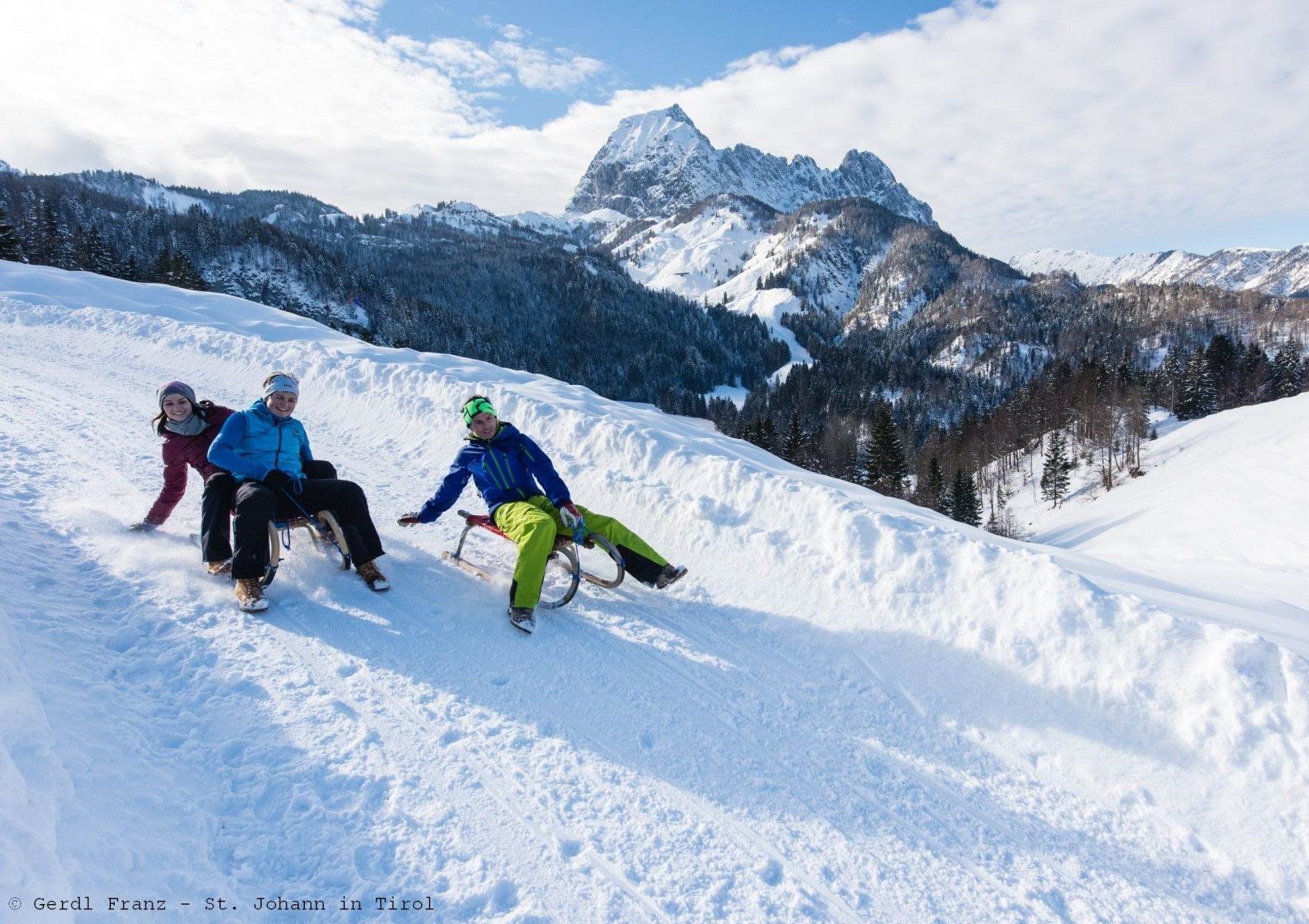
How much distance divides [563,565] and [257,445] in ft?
9.22

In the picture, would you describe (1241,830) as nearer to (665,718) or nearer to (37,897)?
(665,718)

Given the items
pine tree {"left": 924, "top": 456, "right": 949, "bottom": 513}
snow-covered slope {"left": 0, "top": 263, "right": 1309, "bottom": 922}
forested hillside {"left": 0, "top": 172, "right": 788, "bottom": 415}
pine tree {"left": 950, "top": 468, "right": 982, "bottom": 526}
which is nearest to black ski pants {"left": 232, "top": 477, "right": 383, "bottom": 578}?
snow-covered slope {"left": 0, "top": 263, "right": 1309, "bottom": 922}

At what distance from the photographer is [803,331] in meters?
172

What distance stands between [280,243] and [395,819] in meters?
131

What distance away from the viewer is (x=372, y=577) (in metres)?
4.98

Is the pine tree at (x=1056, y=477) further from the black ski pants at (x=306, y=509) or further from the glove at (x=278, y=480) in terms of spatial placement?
the glove at (x=278, y=480)

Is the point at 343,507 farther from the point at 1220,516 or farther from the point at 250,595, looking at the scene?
the point at 1220,516

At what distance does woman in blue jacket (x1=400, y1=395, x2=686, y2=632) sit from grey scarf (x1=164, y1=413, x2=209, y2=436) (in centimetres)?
198

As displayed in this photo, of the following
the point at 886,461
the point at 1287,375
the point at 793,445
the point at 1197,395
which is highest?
the point at 1287,375

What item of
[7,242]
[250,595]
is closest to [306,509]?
[250,595]

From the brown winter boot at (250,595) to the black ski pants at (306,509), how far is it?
0.29 feet

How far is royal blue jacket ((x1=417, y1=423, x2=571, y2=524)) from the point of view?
553 centimetres

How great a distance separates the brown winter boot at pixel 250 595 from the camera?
4391mm

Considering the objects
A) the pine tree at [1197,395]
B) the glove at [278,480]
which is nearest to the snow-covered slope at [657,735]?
the glove at [278,480]
